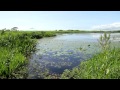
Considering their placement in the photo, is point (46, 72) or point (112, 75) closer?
point (112, 75)

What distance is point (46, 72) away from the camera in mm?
7359
